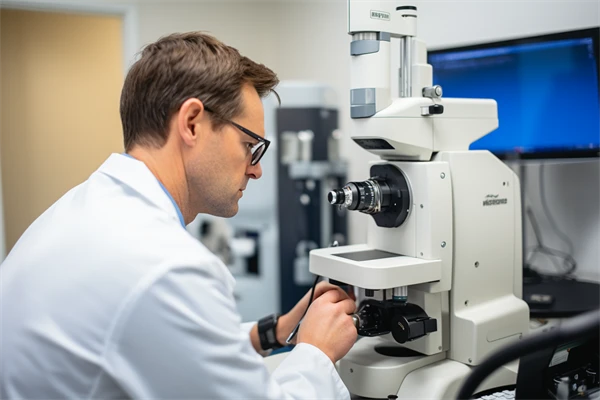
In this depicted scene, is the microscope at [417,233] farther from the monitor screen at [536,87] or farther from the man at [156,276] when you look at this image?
the monitor screen at [536,87]

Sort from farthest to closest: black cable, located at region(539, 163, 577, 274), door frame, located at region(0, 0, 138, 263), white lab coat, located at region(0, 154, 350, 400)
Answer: door frame, located at region(0, 0, 138, 263)
black cable, located at region(539, 163, 577, 274)
white lab coat, located at region(0, 154, 350, 400)

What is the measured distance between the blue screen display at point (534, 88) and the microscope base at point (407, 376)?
0.73m

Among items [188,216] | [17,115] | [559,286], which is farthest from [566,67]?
[17,115]

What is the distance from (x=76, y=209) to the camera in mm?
900

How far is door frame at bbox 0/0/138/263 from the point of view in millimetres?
3150

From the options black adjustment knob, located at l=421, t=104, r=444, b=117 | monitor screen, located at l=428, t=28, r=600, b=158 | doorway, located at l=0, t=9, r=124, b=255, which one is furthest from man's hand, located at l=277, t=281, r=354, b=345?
doorway, located at l=0, t=9, r=124, b=255

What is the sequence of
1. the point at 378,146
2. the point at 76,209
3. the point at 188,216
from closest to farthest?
the point at 76,209 → the point at 188,216 → the point at 378,146

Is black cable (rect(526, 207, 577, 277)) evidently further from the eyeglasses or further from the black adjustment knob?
the eyeglasses

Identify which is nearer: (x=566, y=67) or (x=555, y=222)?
(x=566, y=67)

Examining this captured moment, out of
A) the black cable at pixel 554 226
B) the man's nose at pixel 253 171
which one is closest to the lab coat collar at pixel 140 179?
the man's nose at pixel 253 171

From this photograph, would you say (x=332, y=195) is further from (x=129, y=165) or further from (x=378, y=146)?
(x=129, y=165)

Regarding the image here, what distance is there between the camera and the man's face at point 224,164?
100 cm

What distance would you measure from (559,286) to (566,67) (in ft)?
1.92

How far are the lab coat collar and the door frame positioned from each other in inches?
90.8
